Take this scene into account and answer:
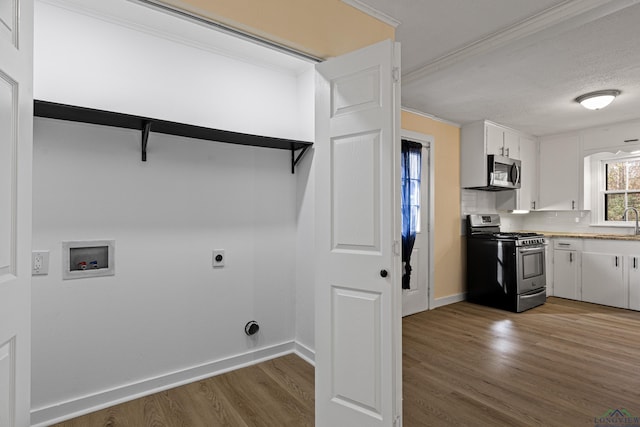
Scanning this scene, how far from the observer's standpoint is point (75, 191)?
2.08 meters

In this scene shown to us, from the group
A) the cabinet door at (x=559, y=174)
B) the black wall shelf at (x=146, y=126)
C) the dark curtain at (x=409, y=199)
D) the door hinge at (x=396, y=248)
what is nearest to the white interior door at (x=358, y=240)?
the door hinge at (x=396, y=248)

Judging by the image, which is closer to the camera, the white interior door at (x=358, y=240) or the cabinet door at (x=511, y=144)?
the white interior door at (x=358, y=240)

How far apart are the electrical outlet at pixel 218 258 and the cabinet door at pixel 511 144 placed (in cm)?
430

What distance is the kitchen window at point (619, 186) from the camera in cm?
475

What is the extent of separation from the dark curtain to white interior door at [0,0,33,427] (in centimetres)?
342

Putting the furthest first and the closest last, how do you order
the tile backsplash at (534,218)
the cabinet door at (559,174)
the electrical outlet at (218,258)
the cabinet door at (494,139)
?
1. the cabinet door at (559,174)
2. the tile backsplash at (534,218)
3. the cabinet door at (494,139)
4. the electrical outlet at (218,258)

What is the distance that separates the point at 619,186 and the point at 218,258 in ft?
18.8

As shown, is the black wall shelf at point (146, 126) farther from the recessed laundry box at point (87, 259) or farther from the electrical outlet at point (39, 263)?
the electrical outlet at point (39, 263)

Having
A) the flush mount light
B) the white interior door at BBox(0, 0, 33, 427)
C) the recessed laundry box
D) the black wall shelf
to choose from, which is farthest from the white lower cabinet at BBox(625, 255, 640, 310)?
the white interior door at BBox(0, 0, 33, 427)

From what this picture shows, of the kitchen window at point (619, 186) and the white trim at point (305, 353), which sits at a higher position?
the kitchen window at point (619, 186)

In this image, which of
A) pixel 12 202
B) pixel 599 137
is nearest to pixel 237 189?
pixel 12 202

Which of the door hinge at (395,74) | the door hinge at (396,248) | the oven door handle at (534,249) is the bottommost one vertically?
the oven door handle at (534,249)

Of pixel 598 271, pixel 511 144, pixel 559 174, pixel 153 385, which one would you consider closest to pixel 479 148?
pixel 511 144

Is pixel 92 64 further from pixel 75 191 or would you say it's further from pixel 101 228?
pixel 101 228
